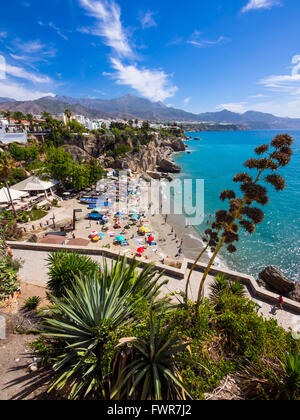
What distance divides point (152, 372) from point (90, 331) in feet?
5.97

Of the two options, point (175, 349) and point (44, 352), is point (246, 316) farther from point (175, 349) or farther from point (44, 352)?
point (44, 352)

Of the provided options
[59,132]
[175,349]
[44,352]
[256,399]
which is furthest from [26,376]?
[59,132]

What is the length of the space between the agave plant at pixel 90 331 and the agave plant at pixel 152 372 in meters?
0.44

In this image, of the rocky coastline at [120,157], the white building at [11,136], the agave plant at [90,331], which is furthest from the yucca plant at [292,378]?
the white building at [11,136]

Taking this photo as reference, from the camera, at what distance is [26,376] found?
15.3 ft

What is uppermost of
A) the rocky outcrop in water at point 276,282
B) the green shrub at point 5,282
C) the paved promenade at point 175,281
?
the green shrub at point 5,282

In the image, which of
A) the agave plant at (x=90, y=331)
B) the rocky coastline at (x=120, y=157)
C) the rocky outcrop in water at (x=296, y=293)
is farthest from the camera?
the rocky coastline at (x=120, y=157)

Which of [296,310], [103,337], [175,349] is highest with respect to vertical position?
[175,349]

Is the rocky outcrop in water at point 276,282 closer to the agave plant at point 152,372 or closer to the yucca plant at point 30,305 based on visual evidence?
the agave plant at point 152,372

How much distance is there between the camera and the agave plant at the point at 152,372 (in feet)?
11.1

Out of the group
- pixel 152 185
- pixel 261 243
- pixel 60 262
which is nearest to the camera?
pixel 60 262

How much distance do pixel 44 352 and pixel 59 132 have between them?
195 ft

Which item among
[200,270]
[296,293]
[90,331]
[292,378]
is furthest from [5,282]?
[296,293]

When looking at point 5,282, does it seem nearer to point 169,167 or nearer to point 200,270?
point 200,270
